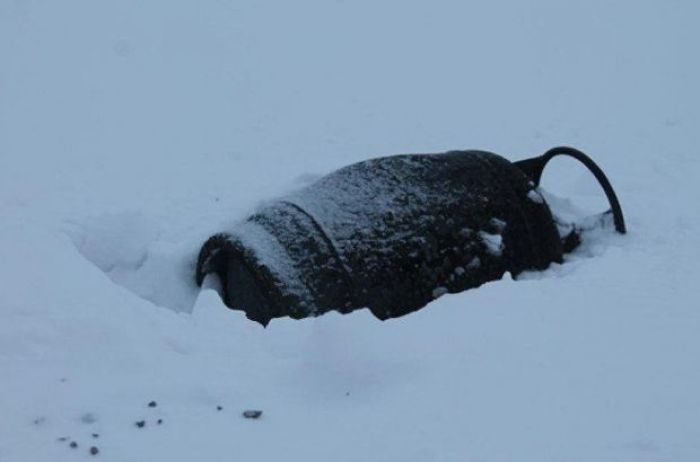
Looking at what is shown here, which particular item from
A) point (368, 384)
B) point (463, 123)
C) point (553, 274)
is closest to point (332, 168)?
point (463, 123)

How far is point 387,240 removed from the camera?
376 centimetres

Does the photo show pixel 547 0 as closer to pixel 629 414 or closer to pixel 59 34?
pixel 59 34

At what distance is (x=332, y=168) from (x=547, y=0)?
14.5ft

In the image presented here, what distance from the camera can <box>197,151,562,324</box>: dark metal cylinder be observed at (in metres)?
3.64

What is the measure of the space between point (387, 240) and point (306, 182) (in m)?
1.70

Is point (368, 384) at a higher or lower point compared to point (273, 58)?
lower

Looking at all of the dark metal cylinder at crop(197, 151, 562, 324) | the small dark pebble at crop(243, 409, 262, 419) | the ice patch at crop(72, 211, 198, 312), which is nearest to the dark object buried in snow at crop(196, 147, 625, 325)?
the dark metal cylinder at crop(197, 151, 562, 324)

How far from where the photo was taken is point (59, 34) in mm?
6875

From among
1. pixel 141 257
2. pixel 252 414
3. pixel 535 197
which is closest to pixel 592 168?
pixel 535 197

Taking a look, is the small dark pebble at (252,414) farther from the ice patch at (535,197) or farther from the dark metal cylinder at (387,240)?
the ice patch at (535,197)

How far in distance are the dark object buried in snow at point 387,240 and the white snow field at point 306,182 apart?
258 mm

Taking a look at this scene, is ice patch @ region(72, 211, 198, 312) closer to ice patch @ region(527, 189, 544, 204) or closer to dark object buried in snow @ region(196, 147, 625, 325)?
dark object buried in snow @ region(196, 147, 625, 325)

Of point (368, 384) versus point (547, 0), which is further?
point (547, 0)

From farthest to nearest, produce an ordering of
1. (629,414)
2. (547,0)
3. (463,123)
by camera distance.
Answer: (547,0), (463,123), (629,414)
